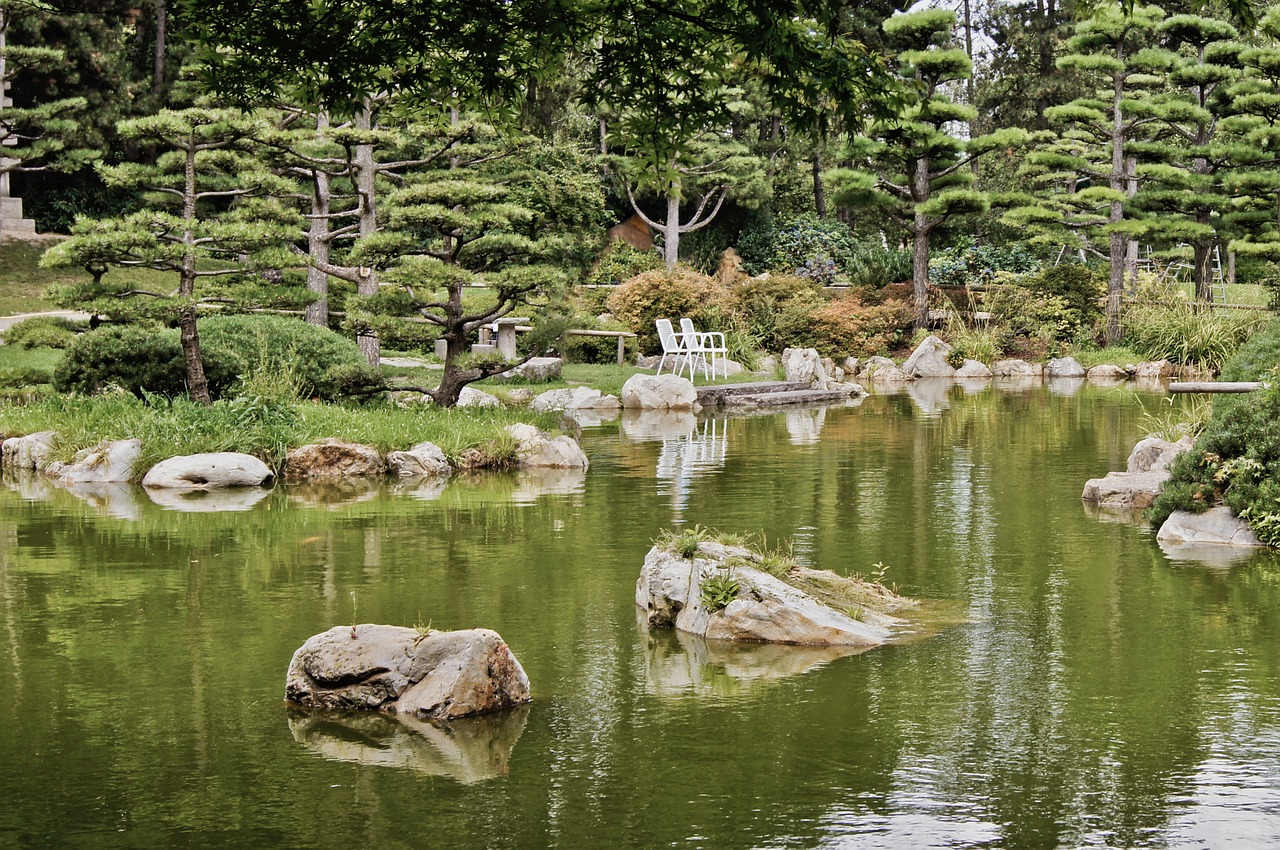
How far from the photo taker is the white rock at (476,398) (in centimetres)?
1689

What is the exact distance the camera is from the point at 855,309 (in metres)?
28.6

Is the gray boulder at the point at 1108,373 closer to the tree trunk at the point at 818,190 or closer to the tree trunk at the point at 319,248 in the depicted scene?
the tree trunk at the point at 818,190

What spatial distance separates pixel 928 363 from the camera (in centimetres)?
2786

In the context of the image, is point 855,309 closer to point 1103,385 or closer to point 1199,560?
point 1103,385

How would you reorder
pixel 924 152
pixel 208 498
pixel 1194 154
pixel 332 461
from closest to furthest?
pixel 208 498 < pixel 332 461 < pixel 1194 154 < pixel 924 152

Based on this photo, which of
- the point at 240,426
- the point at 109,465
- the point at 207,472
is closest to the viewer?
the point at 207,472

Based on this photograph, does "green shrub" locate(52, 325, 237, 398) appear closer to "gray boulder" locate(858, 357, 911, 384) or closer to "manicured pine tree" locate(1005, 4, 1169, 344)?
"gray boulder" locate(858, 357, 911, 384)

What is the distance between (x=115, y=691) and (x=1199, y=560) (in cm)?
669

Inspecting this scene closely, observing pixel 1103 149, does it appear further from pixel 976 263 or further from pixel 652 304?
pixel 652 304

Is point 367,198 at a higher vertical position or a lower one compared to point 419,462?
higher

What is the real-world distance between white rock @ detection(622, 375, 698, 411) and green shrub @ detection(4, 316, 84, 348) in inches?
316

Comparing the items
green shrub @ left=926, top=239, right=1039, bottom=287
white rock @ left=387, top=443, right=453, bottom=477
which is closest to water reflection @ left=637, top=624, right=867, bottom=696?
white rock @ left=387, top=443, right=453, bottom=477

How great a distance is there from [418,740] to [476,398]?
11581 millimetres

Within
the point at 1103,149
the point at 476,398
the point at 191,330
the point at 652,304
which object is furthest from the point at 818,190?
the point at 191,330
